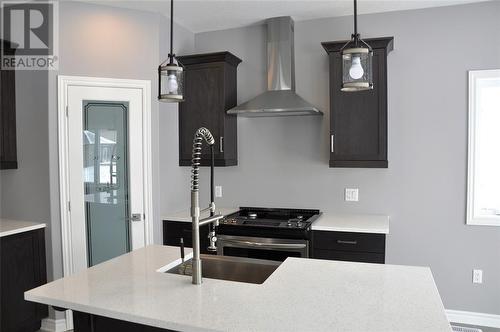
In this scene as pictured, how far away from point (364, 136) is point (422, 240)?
43.3 inches

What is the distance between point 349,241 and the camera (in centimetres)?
317

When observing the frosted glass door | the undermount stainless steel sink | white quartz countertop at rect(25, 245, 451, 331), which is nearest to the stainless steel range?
the frosted glass door

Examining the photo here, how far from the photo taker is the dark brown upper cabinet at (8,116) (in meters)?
3.31

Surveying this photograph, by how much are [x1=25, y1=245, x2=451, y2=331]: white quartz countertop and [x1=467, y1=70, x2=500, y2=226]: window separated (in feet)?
5.99

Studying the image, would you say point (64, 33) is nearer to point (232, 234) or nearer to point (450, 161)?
point (232, 234)

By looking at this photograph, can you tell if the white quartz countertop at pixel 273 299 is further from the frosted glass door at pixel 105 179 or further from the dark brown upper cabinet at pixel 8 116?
the dark brown upper cabinet at pixel 8 116

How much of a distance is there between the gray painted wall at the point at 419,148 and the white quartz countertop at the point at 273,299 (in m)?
1.73

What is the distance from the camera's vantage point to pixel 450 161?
3.44 meters

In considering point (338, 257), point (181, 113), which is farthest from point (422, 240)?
point (181, 113)

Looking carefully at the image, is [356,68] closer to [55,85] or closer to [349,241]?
[349,241]

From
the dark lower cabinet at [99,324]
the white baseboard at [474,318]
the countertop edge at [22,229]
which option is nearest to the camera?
the dark lower cabinet at [99,324]

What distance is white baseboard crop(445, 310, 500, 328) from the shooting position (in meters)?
3.35

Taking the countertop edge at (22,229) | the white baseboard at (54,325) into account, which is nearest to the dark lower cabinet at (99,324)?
the countertop edge at (22,229)

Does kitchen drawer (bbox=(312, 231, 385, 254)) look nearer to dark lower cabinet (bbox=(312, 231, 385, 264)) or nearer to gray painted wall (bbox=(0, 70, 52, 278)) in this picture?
dark lower cabinet (bbox=(312, 231, 385, 264))
